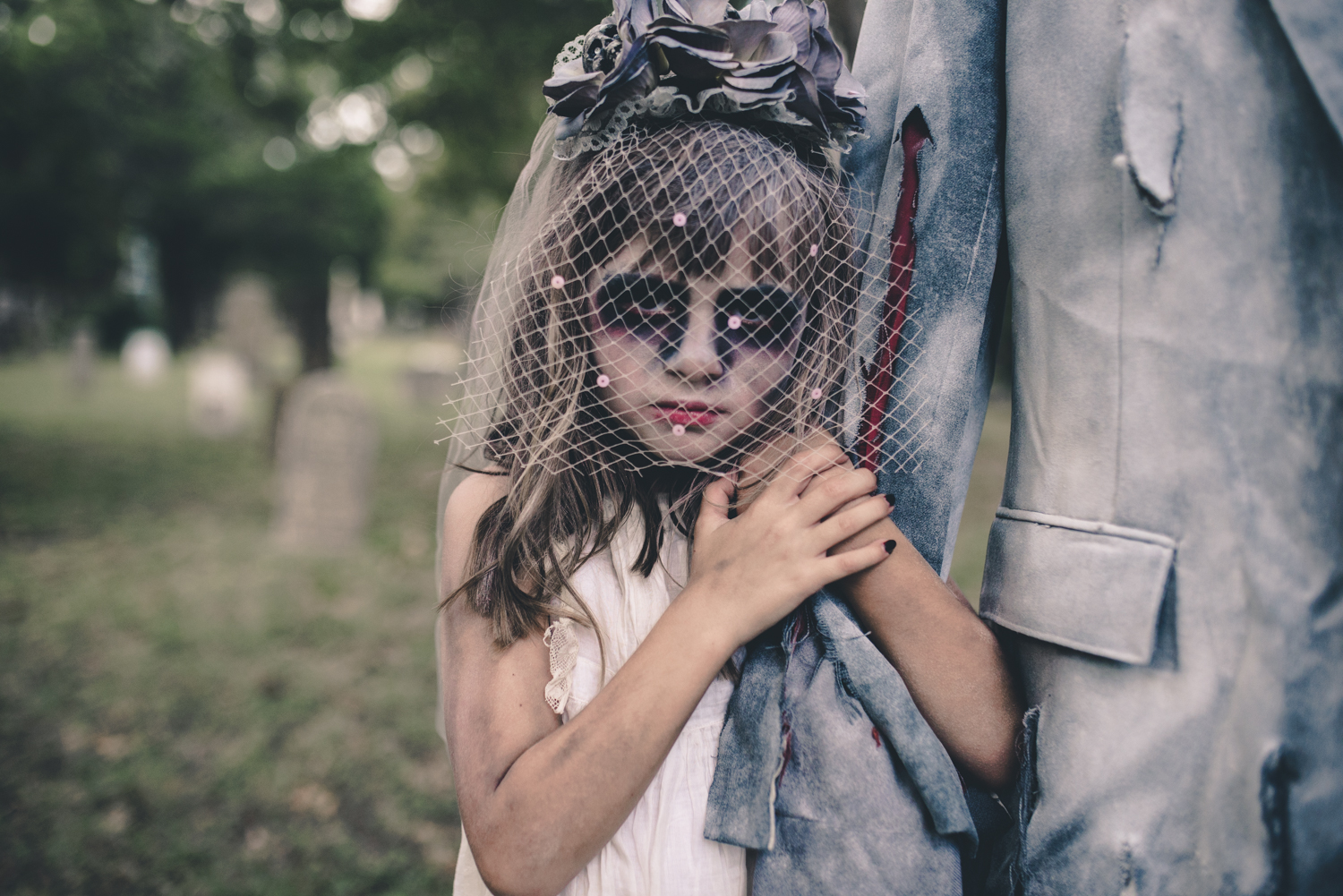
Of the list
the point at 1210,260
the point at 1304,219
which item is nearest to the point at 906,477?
the point at 1210,260

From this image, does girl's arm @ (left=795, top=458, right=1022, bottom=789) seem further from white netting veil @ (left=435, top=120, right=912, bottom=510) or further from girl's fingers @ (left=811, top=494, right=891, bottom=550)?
white netting veil @ (left=435, top=120, right=912, bottom=510)

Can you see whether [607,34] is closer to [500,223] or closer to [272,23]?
[500,223]

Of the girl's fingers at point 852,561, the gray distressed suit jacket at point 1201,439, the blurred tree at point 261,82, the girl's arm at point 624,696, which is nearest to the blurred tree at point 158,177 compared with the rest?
the blurred tree at point 261,82

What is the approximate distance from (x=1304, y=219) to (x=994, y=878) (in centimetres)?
110

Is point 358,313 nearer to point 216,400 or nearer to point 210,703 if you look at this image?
point 216,400

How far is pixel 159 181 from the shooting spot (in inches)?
757

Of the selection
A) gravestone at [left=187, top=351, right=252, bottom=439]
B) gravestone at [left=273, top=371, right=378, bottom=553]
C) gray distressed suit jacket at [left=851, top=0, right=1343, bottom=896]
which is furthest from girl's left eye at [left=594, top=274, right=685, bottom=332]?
gravestone at [left=187, top=351, right=252, bottom=439]

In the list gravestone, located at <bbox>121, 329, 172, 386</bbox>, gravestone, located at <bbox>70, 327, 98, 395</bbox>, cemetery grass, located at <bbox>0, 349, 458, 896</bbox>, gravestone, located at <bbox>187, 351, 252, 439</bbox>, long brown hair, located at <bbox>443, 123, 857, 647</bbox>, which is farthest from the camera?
gravestone, located at <bbox>121, 329, 172, 386</bbox>

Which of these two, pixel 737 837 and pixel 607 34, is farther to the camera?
pixel 607 34

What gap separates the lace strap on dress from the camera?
1.39 metres

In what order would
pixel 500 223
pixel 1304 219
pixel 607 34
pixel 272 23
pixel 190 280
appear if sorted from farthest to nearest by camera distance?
pixel 190 280 < pixel 272 23 < pixel 500 223 < pixel 607 34 < pixel 1304 219

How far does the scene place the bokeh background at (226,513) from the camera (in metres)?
3.47

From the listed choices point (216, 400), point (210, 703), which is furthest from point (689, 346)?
point (216, 400)

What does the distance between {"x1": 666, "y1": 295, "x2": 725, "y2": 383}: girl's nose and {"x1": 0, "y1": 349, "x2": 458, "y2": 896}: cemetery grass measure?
88.4 inches
